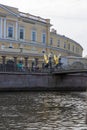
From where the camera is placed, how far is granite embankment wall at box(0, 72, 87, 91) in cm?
5068

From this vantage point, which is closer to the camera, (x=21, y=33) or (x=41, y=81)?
(x=41, y=81)

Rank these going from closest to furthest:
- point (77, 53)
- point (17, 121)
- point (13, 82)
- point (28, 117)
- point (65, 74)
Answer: point (17, 121)
point (28, 117)
point (13, 82)
point (65, 74)
point (77, 53)

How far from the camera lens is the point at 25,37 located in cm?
7319

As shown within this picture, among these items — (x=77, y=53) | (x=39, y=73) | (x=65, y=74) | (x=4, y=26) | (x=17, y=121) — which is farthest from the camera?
(x=77, y=53)

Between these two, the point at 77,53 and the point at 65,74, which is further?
the point at 77,53

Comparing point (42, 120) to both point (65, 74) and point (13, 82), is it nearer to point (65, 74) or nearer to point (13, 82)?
point (13, 82)

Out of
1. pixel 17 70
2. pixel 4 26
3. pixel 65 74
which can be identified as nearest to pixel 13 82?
pixel 17 70

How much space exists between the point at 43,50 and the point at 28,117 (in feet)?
169

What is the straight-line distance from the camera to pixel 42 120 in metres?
24.2

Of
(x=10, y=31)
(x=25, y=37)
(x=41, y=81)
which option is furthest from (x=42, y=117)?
(x=25, y=37)

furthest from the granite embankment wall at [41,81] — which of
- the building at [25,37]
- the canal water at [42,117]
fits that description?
the canal water at [42,117]

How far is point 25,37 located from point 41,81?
1935 centimetres

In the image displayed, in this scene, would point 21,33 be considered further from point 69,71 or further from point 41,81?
→ point 69,71

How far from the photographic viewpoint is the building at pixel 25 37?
6744 cm
